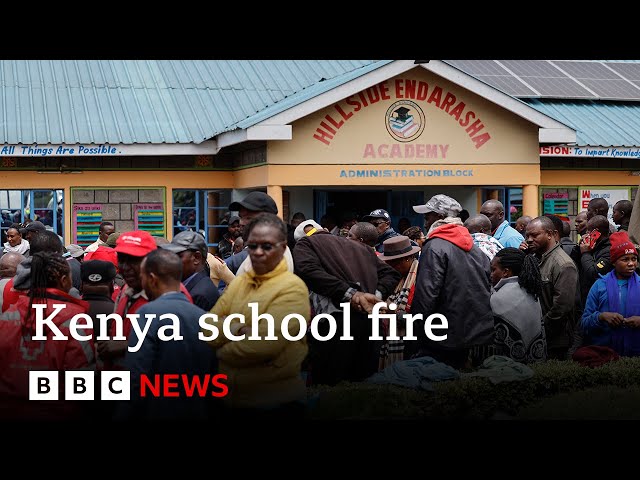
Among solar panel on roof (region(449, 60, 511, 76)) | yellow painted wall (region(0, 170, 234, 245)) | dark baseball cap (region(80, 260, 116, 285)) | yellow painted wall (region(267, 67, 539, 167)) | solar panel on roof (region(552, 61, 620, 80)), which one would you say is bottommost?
dark baseball cap (region(80, 260, 116, 285))

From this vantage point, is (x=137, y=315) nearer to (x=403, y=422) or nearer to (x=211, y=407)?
(x=211, y=407)

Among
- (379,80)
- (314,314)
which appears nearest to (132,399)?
(314,314)

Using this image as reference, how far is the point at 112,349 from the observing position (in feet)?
17.5

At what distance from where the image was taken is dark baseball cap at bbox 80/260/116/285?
6.30 meters

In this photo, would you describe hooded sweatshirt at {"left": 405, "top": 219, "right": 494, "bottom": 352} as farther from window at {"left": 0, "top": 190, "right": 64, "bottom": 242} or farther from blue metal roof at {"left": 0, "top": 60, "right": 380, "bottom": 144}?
window at {"left": 0, "top": 190, "right": 64, "bottom": 242}

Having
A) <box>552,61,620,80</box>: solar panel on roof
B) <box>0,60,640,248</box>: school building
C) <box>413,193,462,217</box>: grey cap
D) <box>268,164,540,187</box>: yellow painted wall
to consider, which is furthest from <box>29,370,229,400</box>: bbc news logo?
<box>552,61,620,80</box>: solar panel on roof

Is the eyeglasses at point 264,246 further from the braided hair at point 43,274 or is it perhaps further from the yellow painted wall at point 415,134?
the yellow painted wall at point 415,134

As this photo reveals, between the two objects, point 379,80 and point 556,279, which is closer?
point 556,279

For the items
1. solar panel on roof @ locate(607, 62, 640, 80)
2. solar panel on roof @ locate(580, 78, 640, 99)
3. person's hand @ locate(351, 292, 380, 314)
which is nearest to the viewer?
person's hand @ locate(351, 292, 380, 314)

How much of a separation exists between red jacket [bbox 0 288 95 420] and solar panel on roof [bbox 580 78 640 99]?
15.9 m

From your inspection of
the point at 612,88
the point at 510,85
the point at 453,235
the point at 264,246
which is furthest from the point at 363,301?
the point at 612,88

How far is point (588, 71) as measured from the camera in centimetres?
2067

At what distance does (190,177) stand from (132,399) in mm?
11984

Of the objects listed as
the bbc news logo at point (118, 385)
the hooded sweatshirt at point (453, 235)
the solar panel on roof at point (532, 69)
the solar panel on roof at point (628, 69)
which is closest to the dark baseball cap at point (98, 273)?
the bbc news logo at point (118, 385)
